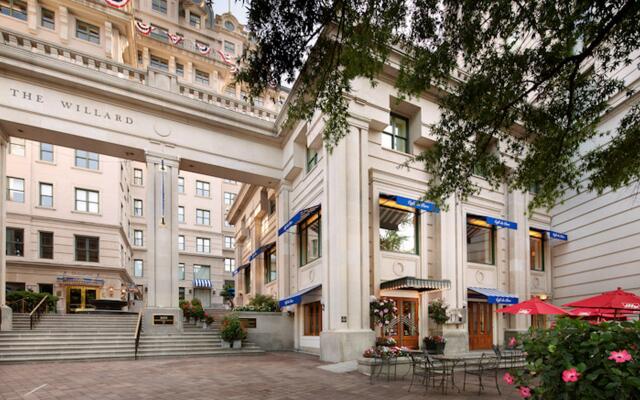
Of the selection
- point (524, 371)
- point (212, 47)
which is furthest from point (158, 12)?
point (524, 371)

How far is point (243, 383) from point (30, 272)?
2425 cm

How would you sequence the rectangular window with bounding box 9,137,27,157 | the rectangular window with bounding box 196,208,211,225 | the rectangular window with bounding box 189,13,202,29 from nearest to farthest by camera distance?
the rectangular window with bounding box 9,137,27,157
the rectangular window with bounding box 196,208,211,225
the rectangular window with bounding box 189,13,202,29

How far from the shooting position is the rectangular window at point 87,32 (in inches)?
1255

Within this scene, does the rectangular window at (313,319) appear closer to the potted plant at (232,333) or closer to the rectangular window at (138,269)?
the potted plant at (232,333)

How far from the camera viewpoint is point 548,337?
434 centimetres

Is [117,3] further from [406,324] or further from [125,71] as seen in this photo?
[406,324]

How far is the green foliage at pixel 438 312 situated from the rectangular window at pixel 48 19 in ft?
106

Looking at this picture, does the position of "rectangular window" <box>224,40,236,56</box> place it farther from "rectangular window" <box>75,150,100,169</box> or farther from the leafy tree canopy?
the leafy tree canopy

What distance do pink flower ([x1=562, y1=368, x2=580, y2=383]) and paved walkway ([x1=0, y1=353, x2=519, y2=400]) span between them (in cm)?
535

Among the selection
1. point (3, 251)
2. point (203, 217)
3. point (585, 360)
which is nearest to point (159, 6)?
point (203, 217)

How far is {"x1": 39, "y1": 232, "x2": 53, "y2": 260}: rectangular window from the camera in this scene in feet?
92.6

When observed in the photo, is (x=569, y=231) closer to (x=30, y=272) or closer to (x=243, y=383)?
(x=243, y=383)

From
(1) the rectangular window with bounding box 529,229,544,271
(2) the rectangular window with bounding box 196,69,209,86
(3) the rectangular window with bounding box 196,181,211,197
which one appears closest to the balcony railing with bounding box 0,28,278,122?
(1) the rectangular window with bounding box 529,229,544,271

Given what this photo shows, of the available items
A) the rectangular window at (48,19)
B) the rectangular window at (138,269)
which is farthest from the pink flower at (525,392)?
the rectangular window at (138,269)
